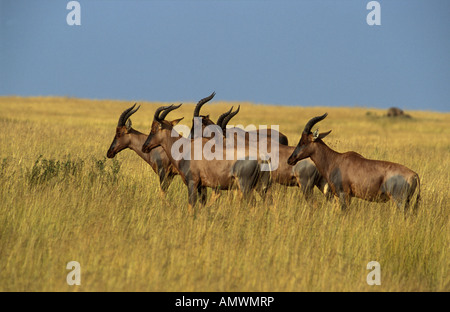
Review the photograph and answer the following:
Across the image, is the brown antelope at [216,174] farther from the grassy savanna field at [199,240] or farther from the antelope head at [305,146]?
the antelope head at [305,146]

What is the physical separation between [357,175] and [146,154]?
456cm

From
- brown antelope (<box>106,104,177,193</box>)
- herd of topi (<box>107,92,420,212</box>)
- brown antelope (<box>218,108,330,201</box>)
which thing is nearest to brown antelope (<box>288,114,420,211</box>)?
herd of topi (<box>107,92,420,212</box>)

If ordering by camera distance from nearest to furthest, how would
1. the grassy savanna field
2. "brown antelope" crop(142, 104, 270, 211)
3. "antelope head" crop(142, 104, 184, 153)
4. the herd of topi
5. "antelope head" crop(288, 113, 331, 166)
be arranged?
1. the grassy savanna field
2. the herd of topi
3. "brown antelope" crop(142, 104, 270, 211)
4. "antelope head" crop(288, 113, 331, 166)
5. "antelope head" crop(142, 104, 184, 153)

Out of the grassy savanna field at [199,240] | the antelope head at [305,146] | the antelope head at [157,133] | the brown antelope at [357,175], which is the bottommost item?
the grassy savanna field at [199,240]

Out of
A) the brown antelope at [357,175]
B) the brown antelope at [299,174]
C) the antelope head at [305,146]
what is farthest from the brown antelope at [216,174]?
the brown antelope at [299,174]

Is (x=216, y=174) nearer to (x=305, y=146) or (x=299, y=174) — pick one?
(x=305, y=146)

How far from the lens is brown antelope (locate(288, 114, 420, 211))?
34.1 feet

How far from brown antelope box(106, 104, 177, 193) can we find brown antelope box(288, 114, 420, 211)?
2.71 metres

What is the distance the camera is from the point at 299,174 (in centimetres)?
1216

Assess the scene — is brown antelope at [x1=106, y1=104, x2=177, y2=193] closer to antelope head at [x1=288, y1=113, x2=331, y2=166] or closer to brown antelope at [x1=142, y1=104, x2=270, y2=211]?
brown antelope at [x1=142, y1=104, x2=270, y2=211]

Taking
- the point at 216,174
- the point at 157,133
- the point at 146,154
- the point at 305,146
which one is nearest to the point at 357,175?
the point at 305,146

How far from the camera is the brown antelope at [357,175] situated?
10406 millimetres

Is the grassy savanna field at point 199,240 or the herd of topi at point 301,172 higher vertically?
the herd of topi at point 301,172

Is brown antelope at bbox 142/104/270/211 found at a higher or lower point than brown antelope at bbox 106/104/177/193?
lower
